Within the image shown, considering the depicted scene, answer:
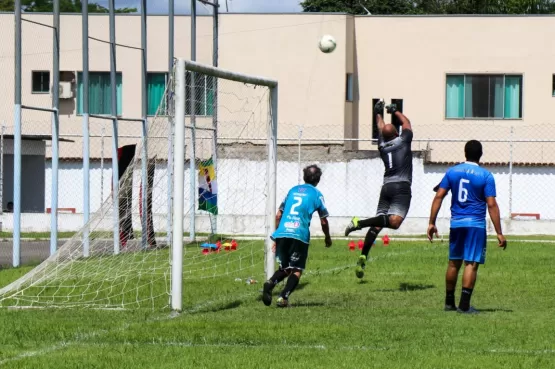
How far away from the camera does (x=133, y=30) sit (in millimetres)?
35281

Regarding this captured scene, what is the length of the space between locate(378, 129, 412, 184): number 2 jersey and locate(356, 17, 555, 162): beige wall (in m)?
21.5

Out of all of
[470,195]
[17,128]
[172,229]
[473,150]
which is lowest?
[172,229]

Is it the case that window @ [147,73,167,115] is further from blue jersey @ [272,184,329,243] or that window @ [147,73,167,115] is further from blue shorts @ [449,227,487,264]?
blue shorts @ [449,227,487,264]

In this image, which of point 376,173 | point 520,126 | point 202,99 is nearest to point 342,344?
point 202,99

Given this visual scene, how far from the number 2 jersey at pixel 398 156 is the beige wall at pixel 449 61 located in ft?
70.6

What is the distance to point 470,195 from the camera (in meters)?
12.2

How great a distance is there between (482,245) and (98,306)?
4288mm

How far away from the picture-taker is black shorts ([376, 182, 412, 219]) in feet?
49.6

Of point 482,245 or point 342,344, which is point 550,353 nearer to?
point 342,344

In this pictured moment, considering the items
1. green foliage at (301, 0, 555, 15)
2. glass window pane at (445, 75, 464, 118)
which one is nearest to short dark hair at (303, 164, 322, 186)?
glass window pane at (445, 75, 464, 118)

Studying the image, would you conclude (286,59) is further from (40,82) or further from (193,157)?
Answer: (40,82)

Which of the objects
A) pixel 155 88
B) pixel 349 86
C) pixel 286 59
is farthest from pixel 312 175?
pixel 349 86

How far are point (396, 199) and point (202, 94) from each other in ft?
13.9

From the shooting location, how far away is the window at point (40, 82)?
67.5ft
